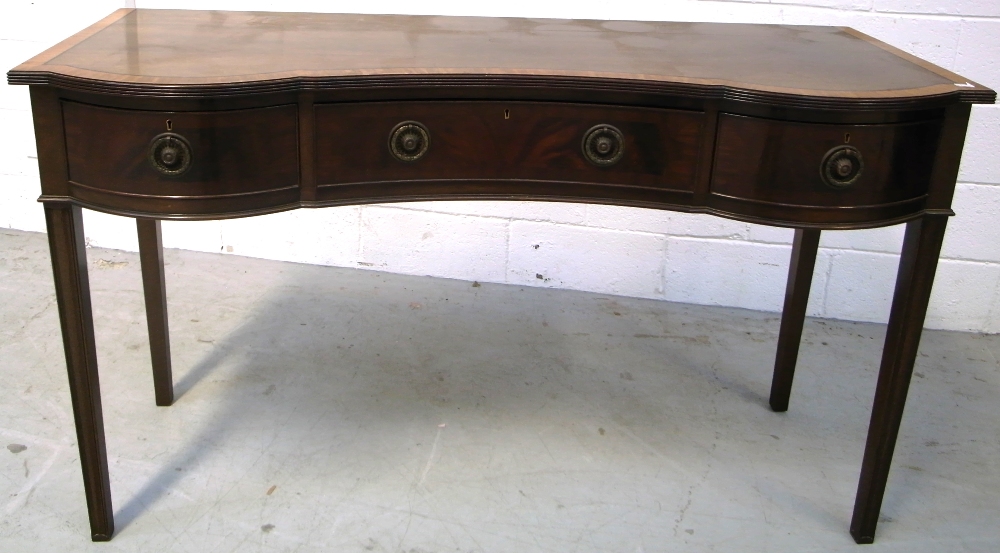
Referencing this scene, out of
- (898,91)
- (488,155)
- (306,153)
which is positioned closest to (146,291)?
(306,153)

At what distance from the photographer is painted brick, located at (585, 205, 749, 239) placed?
2.60m

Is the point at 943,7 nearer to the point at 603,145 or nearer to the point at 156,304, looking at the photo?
the point at 603,145

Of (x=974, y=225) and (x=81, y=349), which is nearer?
(x=81, y=349)

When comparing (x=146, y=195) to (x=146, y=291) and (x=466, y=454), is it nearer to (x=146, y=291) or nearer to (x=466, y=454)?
(x=146, y=291)

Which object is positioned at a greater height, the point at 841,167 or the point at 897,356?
the point at 841,167

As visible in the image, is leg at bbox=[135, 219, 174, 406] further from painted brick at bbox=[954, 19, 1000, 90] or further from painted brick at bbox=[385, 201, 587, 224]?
painted brick at bbox=[954, 19, 1000, 90]

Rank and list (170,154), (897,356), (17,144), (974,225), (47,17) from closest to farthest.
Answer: (170,154) < (897,356) < (974,225) < (47,17) < (17,144)

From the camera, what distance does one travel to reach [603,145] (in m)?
1.49

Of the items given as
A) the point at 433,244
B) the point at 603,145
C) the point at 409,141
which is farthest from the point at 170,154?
the point at 433,244

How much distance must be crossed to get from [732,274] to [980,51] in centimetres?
81

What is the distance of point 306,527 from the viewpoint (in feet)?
5.56

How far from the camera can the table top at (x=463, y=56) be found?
1396 millimetres

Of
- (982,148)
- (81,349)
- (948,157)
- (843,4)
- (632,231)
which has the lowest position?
(632,231)

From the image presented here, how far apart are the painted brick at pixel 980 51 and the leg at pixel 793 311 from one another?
76cm
